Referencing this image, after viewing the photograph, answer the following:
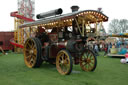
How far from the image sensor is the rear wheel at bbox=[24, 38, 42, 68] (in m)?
6.35

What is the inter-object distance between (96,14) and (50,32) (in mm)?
2393

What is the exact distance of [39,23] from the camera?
639cm

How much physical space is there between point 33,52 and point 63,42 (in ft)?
5.80

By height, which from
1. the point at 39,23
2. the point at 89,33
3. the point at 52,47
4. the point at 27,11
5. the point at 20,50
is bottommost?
the point at 20,50

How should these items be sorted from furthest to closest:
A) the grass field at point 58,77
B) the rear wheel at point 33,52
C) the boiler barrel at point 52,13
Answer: the rear wheel at point 33,52 → the boiler barrel at point 52,13 → the grass field at point 58,77

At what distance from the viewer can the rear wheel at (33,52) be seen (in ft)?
20.8

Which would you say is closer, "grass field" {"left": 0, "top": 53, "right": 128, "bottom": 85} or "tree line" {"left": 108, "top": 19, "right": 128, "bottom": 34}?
"grass field" {"left": 0, "top": 53, "right": 128, "bottom": 85}

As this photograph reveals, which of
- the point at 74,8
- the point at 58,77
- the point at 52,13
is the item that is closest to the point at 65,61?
the point at 58,77

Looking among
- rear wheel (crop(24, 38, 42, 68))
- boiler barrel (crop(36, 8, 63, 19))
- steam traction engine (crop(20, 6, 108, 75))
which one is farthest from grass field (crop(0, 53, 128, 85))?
boiler barrel (crop(36, 8, 63, 19))

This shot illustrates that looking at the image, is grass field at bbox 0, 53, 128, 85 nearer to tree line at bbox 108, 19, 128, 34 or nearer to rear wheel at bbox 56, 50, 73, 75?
rear wheel at bbox 56, 50, 73, 75

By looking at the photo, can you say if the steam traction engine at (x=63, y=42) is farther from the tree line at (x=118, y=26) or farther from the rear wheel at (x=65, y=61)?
the tree line at (x=118, y=26)

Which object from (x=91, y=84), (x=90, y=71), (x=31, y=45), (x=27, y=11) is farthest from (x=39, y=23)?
(x=27, y=11)

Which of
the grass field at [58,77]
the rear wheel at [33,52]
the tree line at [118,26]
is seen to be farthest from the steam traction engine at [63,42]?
the tree line at [118,26]

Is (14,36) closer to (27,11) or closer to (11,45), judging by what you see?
(11,45)
